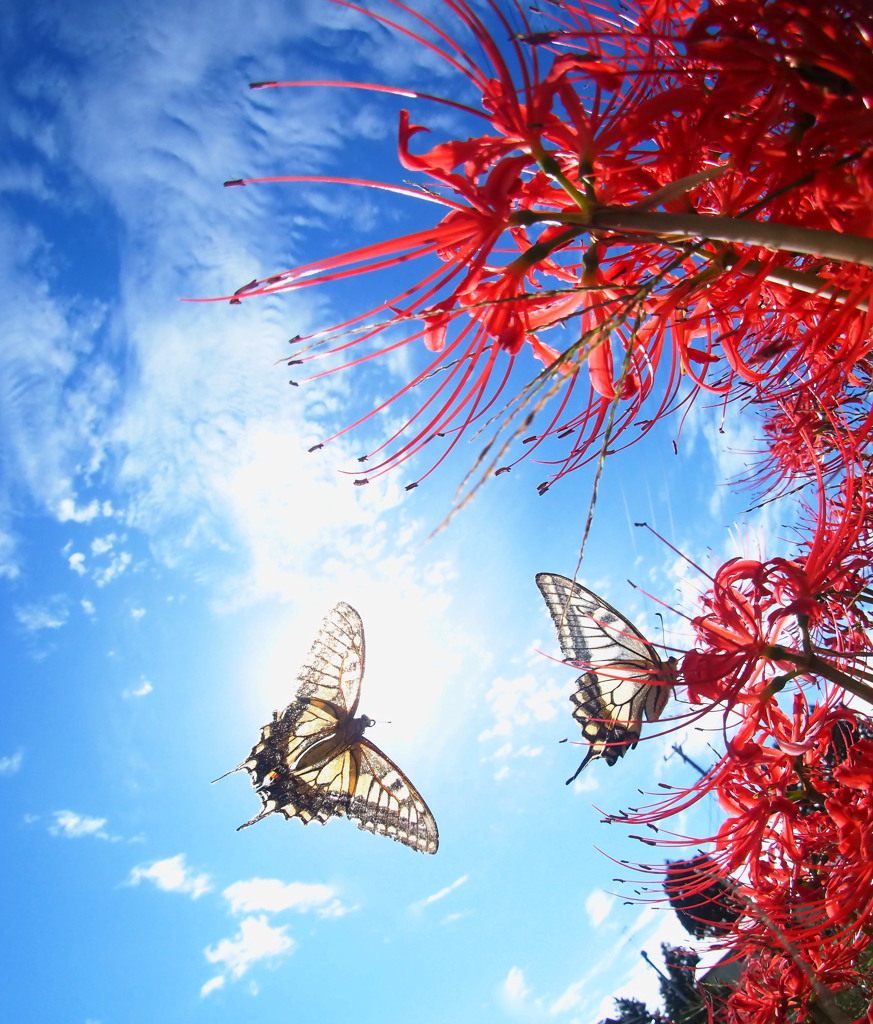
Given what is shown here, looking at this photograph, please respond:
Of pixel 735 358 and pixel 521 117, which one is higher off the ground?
pixel 521 117

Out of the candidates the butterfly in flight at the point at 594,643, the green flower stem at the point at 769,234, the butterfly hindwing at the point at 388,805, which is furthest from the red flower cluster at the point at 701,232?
the butterfly hindwing at the point at 388,805

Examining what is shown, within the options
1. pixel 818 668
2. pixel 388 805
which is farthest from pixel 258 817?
pixel 818 668

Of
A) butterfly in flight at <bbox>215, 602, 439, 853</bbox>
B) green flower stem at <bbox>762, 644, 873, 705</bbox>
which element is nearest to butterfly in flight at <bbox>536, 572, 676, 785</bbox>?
butterfly in flight at <bbox>215, 602, 439, 853</bbox>

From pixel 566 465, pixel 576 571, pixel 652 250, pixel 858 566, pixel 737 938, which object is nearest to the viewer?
pixel 576 571

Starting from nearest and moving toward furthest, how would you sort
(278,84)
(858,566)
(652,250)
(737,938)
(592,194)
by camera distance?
1. (592,194)
2. (278,84)
3. (652,250)
4. (858,566)
5. (737,938)

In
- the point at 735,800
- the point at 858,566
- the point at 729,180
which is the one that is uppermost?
the point at 729,180

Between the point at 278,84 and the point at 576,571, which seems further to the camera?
the point at 278,84

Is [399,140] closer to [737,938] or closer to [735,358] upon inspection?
[735,358]

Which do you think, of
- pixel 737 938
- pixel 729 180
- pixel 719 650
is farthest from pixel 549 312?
pixel 737 938
